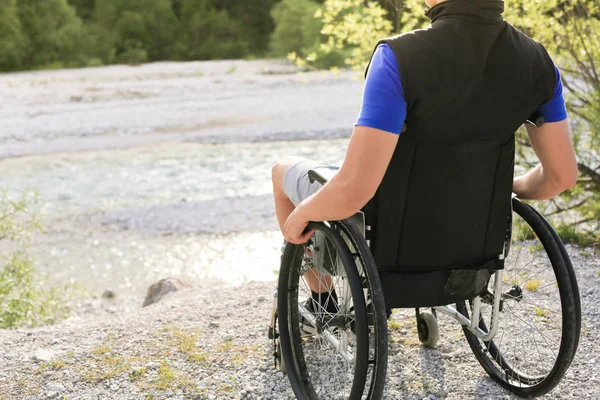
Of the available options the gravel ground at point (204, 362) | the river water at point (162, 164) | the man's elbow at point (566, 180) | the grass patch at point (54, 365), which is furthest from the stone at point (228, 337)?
the river water at point (162, 164)

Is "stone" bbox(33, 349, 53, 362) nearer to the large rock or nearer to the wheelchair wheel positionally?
the wheelchair wheel

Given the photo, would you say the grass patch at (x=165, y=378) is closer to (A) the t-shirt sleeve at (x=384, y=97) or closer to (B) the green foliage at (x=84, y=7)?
(A) the t-shirt sleeve at (x=384, y=97)

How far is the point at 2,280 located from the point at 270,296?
7.10 ft

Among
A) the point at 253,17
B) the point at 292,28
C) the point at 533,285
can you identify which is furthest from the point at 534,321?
the point at 253,17

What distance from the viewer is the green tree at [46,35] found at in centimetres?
3625

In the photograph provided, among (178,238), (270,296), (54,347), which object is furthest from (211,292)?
(178,238)

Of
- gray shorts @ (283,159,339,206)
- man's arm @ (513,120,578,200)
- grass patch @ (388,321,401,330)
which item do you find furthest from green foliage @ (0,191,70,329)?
man's arm @ (513,120,578,200)

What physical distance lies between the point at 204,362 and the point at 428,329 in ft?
3.19

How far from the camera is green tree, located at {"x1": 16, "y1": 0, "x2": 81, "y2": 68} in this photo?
119ft

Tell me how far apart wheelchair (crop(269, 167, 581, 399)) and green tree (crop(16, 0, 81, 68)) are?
3497 centimetres

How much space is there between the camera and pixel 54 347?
3648mm

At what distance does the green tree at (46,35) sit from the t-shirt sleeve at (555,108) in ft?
117

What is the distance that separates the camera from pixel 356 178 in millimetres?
2082

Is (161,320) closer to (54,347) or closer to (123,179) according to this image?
(54,347)
